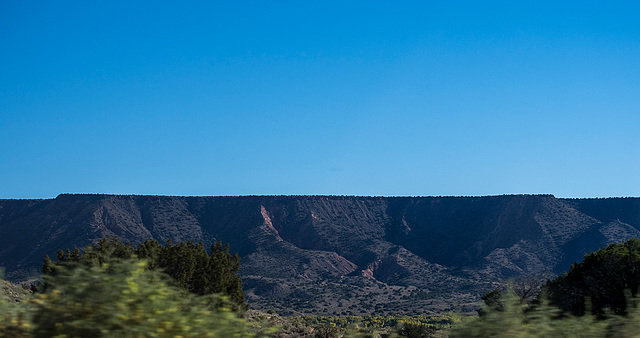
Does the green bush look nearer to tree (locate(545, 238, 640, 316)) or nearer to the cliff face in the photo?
tree (locate(545, 238, 640, 316))

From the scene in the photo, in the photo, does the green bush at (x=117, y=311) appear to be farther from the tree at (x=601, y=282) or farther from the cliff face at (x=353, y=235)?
the cliff face at (x=353, y=235)

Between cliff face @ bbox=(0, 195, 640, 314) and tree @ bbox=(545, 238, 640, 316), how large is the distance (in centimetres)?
3253

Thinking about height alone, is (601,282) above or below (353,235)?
below

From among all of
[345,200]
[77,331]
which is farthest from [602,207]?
[77,331]

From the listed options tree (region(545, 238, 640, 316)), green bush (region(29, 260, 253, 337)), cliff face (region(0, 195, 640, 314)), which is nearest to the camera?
green bush (region(29, 260, 253, 337))

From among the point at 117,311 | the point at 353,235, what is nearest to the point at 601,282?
the point at 117,311

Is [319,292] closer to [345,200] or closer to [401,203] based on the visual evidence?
[345,200]

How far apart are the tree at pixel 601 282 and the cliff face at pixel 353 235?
32.5 m

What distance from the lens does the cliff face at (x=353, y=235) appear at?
2773 inches

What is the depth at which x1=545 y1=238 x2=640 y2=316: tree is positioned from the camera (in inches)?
902

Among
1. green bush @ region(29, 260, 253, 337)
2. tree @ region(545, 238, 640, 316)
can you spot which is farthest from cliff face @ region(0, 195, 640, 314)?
green bush @ region(29, 260, 253, 337)

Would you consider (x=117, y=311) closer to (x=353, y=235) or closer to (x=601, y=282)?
(x=601, y=282)

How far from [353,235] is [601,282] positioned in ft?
237

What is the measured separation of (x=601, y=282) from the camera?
2433cm
